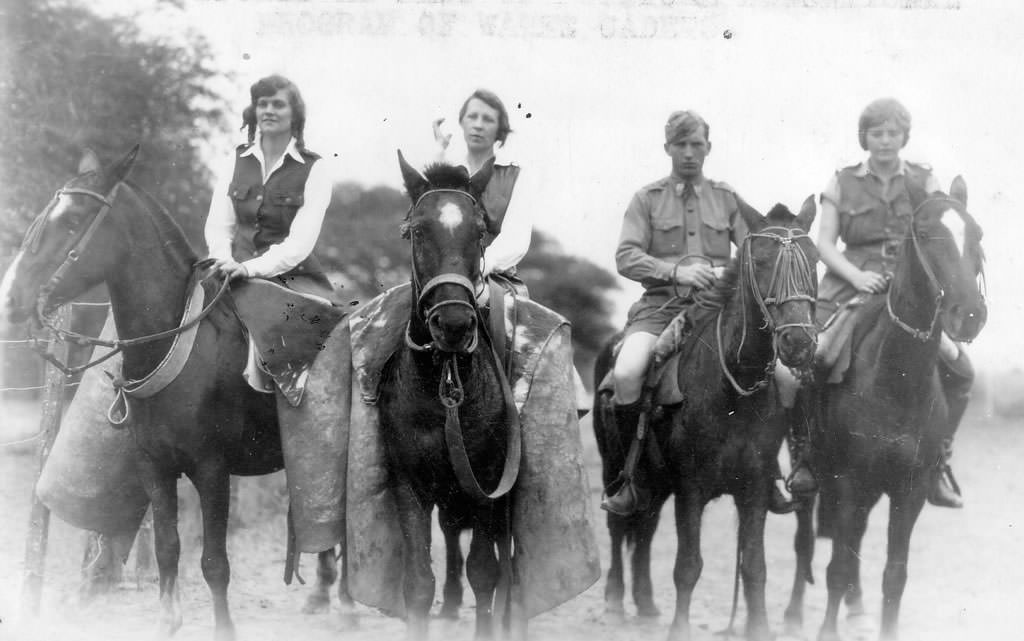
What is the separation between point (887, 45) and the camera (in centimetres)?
647

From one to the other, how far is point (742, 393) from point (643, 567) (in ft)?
6.37

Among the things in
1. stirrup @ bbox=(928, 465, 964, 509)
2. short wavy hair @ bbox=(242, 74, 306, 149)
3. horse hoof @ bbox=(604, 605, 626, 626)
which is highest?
short wavy hair @ bbox=(242, 74, 306, 149)

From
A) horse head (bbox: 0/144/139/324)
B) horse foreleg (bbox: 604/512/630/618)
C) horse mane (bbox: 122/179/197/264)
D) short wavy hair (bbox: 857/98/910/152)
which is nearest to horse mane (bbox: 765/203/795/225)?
short wavy hair (bbox: 857/98/910/152)

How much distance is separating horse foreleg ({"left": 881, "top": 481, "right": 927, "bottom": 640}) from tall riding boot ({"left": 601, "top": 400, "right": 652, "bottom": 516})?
4.88 ft

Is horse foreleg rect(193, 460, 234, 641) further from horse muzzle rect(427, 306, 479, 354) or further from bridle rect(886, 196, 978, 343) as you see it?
bridle rect(886, 196, 978, 343)

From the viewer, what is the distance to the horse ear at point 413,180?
4285mm

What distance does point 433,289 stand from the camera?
3.94 metres

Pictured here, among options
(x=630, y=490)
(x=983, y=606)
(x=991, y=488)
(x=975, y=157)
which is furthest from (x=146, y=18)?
(x=991, y=488)

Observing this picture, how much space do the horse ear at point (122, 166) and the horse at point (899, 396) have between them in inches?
167

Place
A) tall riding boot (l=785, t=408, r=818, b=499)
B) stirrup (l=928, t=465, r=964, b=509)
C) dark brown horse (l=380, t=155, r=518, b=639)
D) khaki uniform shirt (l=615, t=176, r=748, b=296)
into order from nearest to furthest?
dark brown horse (l=380, t=155, r=518, b=639), tall riding boot (l=785, t=408, r=818, b=499), stirrup (l=928, t=465, r=964, b=509), khaki uniform shirt (l=615, t=176, r=748, b=296)

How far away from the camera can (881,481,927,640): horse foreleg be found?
17.2 ft

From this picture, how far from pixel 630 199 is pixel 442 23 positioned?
182 cm

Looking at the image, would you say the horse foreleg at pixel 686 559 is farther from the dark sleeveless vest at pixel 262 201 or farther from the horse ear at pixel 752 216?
the dark sleeveless vest at pixel 262 201

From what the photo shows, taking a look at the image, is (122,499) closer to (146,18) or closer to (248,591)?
(248,591)
